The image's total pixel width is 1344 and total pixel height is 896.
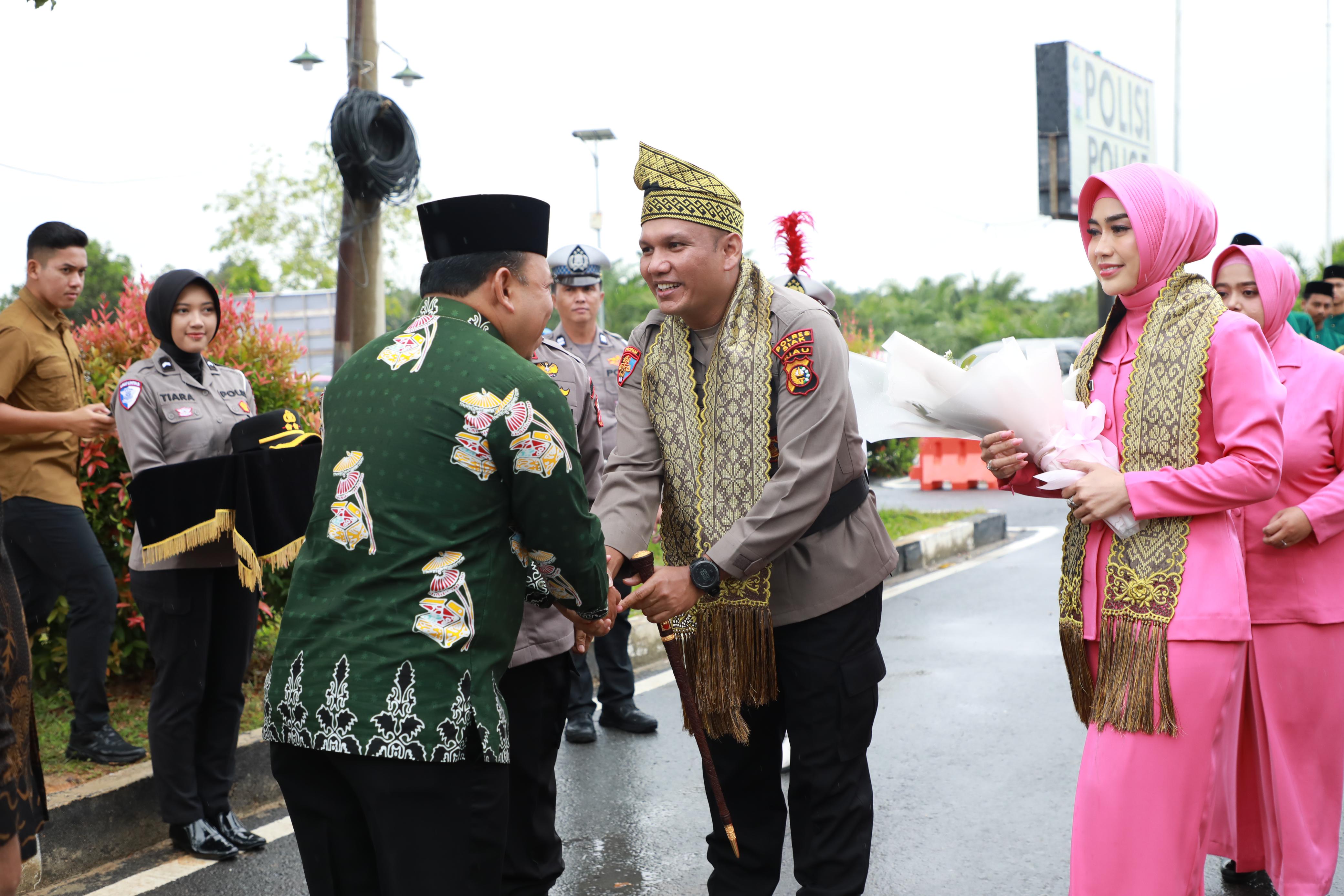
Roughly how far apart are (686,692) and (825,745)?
1.30 ft

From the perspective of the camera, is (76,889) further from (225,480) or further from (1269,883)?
(1269,883)

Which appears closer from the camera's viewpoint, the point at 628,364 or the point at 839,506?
the point at 839,506

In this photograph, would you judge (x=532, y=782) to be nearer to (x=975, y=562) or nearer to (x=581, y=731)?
(x=581, y=731)

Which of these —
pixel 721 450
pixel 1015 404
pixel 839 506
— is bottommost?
pixel 839 506

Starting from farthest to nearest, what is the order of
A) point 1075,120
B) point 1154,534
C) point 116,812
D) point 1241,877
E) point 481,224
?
point 1075,120
point 116,812
point 1241,877
point 1154,534
point 481,224

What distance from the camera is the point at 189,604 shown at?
14.2 ft

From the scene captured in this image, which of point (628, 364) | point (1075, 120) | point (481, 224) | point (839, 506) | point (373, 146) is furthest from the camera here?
point (1075, 120)

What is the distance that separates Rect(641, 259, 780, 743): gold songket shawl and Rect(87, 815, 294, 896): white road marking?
5.07ft

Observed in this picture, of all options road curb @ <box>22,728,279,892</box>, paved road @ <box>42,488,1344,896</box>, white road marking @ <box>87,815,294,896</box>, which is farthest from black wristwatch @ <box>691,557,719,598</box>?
road curb @ <box>22,728,279,892</box>

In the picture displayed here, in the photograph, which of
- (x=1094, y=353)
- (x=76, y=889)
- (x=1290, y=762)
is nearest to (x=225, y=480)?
(x=76, y=889)

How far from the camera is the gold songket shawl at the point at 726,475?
3.17 metres

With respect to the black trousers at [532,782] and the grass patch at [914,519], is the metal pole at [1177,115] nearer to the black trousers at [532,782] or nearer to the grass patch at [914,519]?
the grass patch at [914,519]

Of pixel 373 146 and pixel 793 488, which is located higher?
pixel 373 146

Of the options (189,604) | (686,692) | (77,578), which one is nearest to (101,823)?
(189,604)
